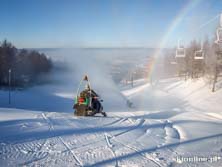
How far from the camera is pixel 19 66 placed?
2798 inches

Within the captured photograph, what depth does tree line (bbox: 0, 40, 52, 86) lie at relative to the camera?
63188mm

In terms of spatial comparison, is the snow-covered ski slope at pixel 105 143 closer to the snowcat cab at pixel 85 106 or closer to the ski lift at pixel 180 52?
the snowcat cab at pixel 85 106

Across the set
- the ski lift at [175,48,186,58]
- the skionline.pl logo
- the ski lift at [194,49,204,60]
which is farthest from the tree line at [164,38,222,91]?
the skionline.pl logo

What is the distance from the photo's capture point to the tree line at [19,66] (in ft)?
207

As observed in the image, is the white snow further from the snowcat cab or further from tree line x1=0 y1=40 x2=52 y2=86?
tree line x1=0 y1=40 x2=52 y2=86

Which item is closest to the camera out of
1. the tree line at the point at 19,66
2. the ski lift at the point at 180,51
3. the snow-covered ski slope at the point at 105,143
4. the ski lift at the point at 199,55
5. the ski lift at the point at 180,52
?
the snow-covered ski slope at the point at 105,143

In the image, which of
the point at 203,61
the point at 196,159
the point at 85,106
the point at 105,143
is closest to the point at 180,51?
the point at 85,106

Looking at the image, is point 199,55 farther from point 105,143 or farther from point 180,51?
point 105,143

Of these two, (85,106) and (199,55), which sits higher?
(199,55)

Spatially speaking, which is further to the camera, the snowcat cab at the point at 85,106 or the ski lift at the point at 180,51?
the ski lift at the point at 180,51

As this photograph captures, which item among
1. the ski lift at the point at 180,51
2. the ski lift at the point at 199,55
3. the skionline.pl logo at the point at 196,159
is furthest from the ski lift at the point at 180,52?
the skionline.pl logo at the point at 196,159

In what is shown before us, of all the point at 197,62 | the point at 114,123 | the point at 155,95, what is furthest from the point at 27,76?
the point at 114,123

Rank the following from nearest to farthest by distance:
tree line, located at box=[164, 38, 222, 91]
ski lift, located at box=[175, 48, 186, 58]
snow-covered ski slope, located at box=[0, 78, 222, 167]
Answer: snow-covered ski slope, located at box=[0, 78, 222, 167]
ski lift, located at box=[175, 48, 186, 58]
tree line, located at box=[164, 38, 222, 91]

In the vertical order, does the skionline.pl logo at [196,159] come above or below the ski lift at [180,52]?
below
